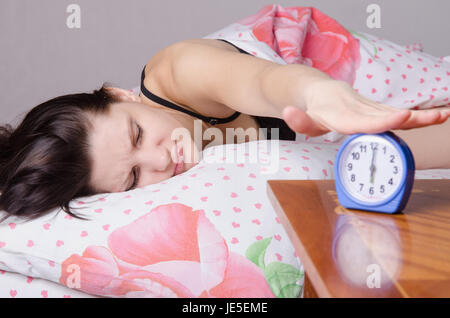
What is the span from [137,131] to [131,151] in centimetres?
6

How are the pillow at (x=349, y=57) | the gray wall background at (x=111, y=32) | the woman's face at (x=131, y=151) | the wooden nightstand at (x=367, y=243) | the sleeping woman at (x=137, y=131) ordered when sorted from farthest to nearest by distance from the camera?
the gray wall background at (x=111, y=32)
the pillow at (x=349, y=57)
the woman's face at (x=131, y=151)
the sleeping woman at (x=137, y=131)
the wooden nightstand at (x=367, y=243)

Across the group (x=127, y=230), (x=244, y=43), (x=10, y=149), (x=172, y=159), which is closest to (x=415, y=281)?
(x=127, y=230)

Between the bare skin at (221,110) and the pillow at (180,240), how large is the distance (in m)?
0.13

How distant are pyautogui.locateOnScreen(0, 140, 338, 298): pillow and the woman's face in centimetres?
12

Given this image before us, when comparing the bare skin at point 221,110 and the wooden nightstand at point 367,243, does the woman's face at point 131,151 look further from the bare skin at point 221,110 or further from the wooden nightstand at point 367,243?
the wooden nightstand at point 367,243

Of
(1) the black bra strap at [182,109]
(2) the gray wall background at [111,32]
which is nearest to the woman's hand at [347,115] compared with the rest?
(1) the black bra strap at [182,109]

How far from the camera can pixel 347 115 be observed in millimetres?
593

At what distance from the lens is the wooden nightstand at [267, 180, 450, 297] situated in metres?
0.47

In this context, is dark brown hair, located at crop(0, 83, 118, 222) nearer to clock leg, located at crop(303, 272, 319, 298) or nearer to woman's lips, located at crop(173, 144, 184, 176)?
woman's lips, located at crop(173, 144, 184, 176)

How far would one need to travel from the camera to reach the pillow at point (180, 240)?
85cm

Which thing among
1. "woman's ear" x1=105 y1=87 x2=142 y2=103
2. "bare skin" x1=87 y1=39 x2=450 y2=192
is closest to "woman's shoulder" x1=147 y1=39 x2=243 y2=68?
"bare skin" x1=87 y1=39 x2=450 y2=192

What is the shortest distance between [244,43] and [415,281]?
1.14 m

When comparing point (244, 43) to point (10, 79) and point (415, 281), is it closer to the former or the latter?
point (415, 281)

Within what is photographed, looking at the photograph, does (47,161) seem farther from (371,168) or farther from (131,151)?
(371,168)
